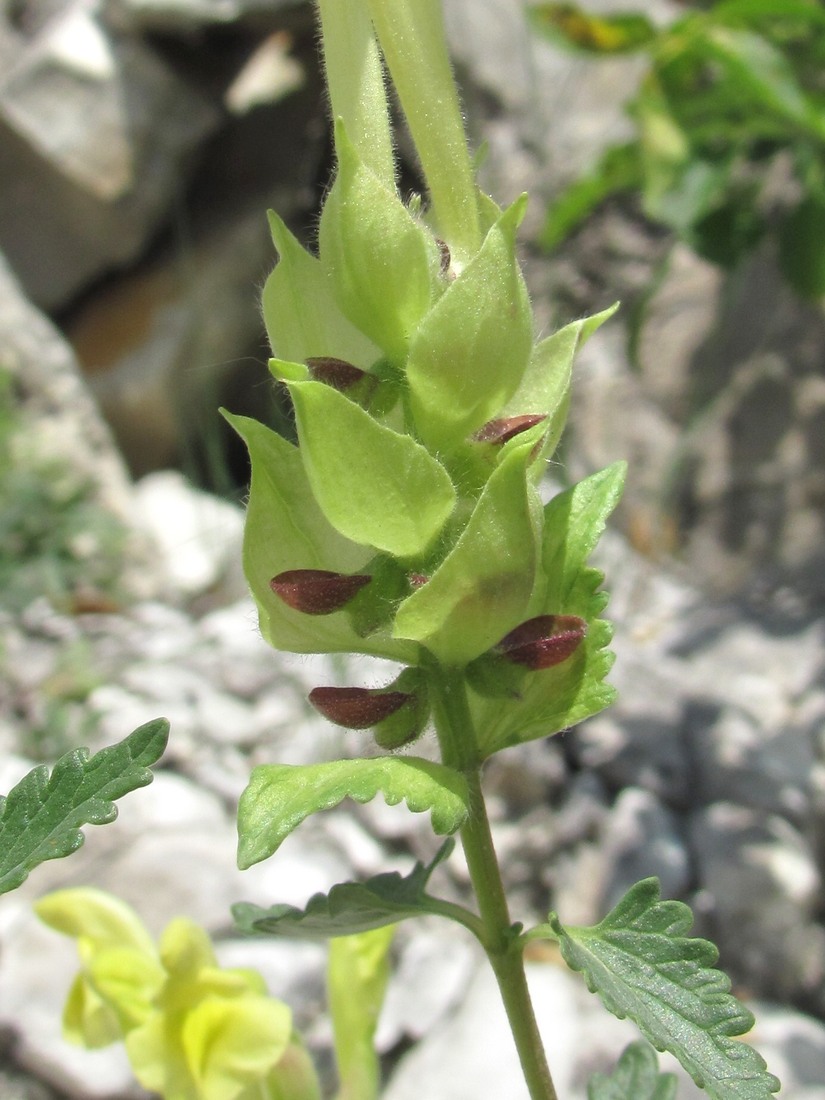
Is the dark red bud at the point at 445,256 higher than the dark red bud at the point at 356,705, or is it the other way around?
the dark red bud at the point at 445,256

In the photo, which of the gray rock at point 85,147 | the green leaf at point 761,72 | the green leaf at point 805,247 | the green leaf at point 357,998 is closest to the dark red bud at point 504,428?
the green leaf at point 357,998

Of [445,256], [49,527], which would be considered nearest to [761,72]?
[445,256]

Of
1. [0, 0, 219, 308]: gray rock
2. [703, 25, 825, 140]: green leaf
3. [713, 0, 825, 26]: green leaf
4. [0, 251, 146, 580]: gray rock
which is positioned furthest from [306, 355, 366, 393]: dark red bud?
[0, 0, 219, 308]: gray rock

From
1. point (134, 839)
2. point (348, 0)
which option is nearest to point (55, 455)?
point (134, 839)

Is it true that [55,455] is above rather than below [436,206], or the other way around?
below

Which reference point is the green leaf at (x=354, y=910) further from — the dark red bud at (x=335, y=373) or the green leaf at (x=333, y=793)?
the dark red bud at (x=335, y=373)

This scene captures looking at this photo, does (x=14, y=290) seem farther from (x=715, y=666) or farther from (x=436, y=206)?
(x=436, y=206)

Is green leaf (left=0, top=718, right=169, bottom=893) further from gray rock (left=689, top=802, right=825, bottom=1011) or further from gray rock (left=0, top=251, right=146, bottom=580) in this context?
gray rock (left=0, top=251, right=146, bottom=580)
